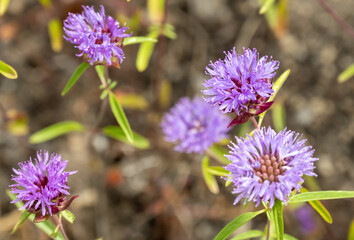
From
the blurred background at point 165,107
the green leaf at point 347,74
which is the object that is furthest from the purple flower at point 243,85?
the blurred background at point 165,107

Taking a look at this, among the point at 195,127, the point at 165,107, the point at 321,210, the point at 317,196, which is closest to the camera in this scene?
the point at 317,196

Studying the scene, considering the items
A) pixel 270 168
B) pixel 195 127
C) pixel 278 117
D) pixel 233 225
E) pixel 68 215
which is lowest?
pixel 233 225

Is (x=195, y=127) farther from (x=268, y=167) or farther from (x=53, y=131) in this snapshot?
(x=268, y=167)

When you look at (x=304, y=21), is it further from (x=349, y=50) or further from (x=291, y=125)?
(x=291, y=125)

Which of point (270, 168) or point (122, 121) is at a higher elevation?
point (122, 121)

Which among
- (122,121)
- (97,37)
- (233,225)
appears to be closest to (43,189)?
(122,121)

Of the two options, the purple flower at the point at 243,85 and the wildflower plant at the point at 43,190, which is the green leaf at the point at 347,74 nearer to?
the purple flower at the point at 243,85
